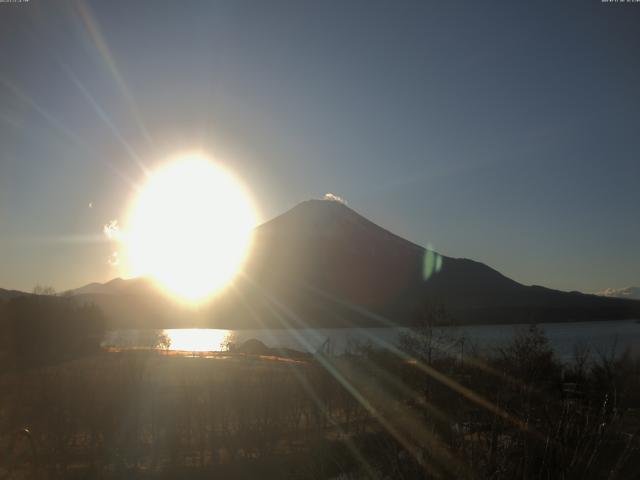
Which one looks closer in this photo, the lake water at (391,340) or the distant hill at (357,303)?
the lake water at (391,340)

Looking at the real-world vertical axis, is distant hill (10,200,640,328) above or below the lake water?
above

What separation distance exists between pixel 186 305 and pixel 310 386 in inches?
7076

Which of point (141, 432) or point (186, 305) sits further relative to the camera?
point (186, 305)

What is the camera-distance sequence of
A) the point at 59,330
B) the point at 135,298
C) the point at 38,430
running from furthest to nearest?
the point at 135,298
the point at 59,330
the point at 38,430

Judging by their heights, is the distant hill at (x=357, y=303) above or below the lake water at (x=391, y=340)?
above

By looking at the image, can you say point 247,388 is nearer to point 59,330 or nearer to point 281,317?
point 59,330

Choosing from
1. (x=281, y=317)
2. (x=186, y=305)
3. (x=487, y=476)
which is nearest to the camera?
(x=487, y=476)

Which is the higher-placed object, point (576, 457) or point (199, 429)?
point (576, 457)

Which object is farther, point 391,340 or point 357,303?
point 357,303

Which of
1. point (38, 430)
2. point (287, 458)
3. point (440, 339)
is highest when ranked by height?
point (440, 339)

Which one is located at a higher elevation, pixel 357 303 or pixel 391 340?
pixel 357 303

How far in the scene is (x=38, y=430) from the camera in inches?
536

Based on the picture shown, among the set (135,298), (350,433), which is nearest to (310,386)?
(350,433)

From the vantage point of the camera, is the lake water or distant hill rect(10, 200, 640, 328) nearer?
the lake water
